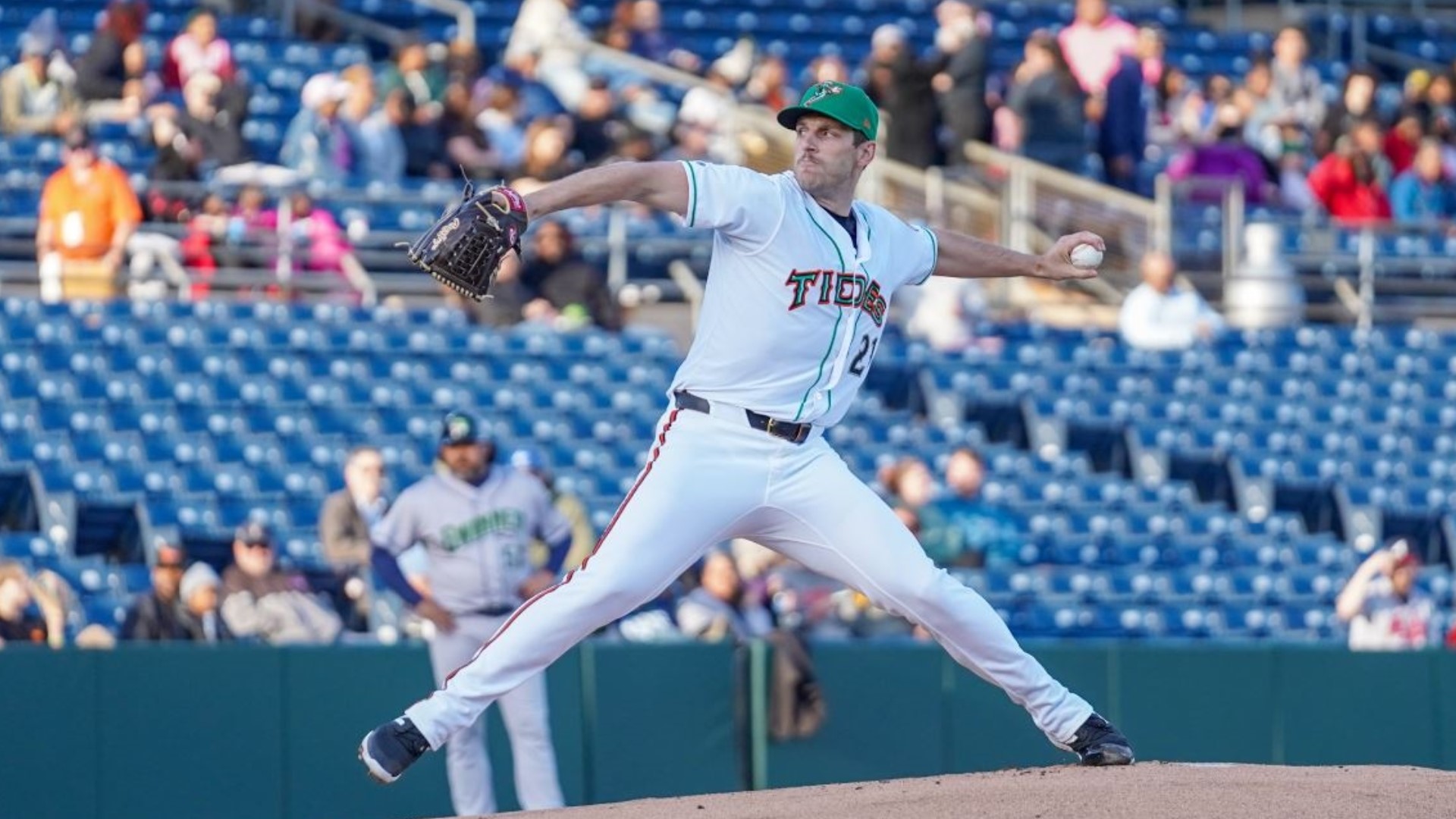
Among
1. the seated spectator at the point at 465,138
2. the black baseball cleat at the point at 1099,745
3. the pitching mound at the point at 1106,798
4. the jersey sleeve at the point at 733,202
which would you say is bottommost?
the pitching mound at the point at 1106,798

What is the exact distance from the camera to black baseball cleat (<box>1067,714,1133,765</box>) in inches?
289

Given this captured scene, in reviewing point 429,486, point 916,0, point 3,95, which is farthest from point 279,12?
point 429,486

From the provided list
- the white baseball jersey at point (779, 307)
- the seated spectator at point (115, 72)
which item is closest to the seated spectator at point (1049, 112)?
the seated spectator at point (115, 72)

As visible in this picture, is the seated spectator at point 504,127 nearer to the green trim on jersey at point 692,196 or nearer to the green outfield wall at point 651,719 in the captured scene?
the green outfield wall at point 651,719

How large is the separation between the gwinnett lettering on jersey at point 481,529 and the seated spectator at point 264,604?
1229 mm

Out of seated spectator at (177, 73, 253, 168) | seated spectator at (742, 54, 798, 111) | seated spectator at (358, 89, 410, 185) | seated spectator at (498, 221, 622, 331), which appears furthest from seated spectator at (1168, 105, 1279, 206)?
seated spectator at (177, 73, 253, 168)

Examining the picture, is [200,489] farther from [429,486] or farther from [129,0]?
[129,0]

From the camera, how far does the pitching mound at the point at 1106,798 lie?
268 inches

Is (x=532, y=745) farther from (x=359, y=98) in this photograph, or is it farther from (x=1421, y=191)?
A: (x=1421, y=191)

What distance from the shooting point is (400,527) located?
9938 millimetres

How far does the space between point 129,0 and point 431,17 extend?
2.31 metres

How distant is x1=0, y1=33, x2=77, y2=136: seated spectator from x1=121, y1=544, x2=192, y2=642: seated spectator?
212 inches

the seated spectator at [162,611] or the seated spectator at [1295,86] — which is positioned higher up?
the seated spectator at [1295,86]

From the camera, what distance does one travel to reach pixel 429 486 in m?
9.98
